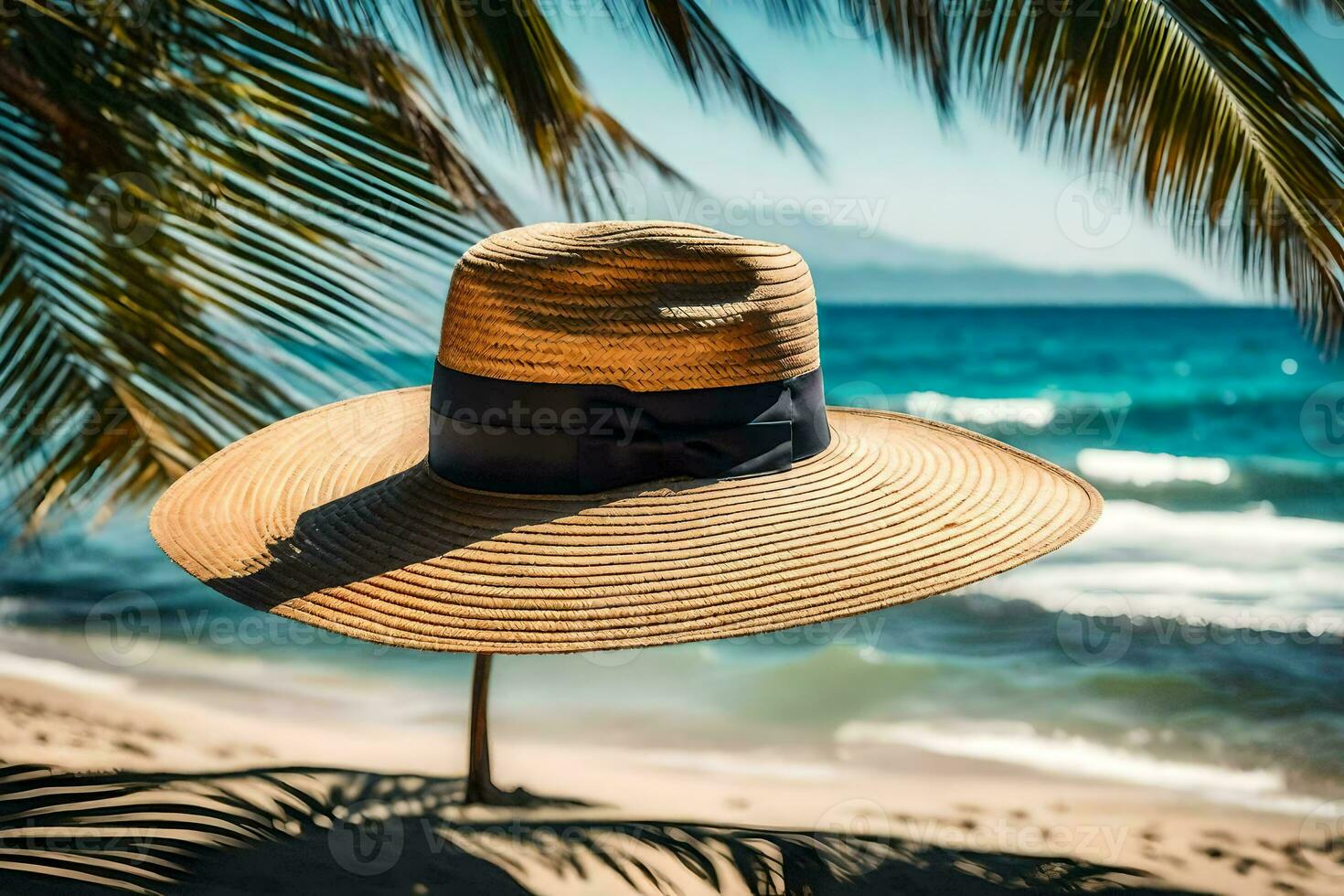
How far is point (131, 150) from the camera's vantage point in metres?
2.33

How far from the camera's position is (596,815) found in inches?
126

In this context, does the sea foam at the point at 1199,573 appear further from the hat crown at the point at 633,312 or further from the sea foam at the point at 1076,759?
the hat crown at the point at 633,312

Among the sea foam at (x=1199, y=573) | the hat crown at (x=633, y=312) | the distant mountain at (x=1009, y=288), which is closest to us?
the hat crown at (x=633, y=312)

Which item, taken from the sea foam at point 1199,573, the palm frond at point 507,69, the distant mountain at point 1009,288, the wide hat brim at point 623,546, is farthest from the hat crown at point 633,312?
the distant mountain at point 1009,288

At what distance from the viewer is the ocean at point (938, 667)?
393 centimetres

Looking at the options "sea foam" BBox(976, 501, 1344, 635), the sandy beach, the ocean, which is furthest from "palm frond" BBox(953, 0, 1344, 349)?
"sea foam" BBox(976, 501, 1344, 635)

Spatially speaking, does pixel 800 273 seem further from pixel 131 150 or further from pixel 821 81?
pixel 821 81

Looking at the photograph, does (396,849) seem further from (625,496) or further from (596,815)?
(625,496)

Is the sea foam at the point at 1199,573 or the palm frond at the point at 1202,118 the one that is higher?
the palm frond at the point at 1202,118

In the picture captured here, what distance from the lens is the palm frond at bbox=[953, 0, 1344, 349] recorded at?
2.12m

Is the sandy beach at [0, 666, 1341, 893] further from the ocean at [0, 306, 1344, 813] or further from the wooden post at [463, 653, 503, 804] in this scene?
the ocean at [0, 306, 1344, 813]

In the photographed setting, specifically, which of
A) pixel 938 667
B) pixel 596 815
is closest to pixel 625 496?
pixel 596 815

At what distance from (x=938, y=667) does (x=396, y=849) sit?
2562 mm

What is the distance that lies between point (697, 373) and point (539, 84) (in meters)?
→ 1.00
